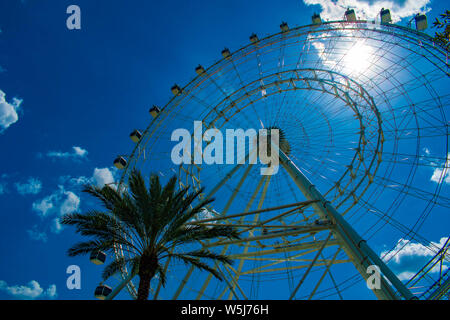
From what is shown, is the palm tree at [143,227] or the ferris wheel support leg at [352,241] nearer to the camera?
the ferris wheel support leg at [352,241]

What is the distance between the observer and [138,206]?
1152 centimetres

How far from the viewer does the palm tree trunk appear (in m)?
9.89

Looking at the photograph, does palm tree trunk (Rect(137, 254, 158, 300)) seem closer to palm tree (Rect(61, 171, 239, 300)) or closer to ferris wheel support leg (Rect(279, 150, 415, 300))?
palm tree (Rect(61, 171, 239, 300))

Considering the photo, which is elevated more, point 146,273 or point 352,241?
point 352,241

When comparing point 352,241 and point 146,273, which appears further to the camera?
point 146,273

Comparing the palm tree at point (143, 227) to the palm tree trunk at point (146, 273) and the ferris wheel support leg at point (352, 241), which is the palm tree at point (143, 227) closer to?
the palm tree trunk at point (146, 273)

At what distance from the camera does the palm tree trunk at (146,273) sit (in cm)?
989

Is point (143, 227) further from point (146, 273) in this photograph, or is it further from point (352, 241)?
point (352, 241)

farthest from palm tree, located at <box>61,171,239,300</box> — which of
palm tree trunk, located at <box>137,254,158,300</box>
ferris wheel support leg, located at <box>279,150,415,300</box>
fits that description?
ferris wheel support leg, located at <box>279,150,415,300</box>

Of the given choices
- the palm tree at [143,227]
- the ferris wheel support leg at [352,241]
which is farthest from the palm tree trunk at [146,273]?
the ferris wheel support leg at [352,241]

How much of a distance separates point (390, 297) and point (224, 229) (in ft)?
19.9

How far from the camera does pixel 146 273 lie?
33.7 ft

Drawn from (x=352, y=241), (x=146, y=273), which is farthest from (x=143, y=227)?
(x=352, y=241)
